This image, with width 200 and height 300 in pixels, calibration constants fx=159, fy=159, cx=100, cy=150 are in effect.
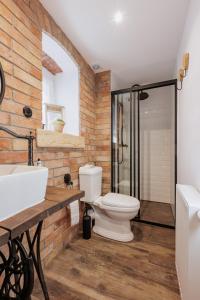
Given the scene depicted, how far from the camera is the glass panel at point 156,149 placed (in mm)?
2959

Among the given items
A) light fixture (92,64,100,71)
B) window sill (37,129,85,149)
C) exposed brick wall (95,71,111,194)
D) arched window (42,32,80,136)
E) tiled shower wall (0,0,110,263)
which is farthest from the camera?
exposed brick wall (95,71,111,194)

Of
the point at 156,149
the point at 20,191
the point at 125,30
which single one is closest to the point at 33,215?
the point at 20,191

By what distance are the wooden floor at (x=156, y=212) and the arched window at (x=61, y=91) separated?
1.70 meters

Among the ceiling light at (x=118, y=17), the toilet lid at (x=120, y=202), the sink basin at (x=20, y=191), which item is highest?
the ceiling light at (x=118, y=17)

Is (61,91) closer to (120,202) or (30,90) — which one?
(30,90)

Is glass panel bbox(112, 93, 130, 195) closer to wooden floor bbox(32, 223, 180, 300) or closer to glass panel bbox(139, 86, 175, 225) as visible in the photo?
glass panel bbox(139, 86, 175, 225)

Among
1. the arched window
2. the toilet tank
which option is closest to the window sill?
the arched window

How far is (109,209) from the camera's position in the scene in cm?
185

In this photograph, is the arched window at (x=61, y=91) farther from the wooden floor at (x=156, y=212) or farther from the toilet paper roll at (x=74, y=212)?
the wooden floor at (x=156, y=212)

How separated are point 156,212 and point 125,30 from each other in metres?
Answer: 2.60

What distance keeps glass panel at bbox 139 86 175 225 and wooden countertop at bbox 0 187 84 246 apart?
227 centimetres

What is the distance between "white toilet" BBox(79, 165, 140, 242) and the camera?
180 cm

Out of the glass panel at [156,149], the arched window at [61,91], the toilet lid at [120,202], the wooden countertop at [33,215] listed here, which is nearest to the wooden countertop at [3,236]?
the wooden countertop at [33,215]

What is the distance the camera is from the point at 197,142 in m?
1.15
